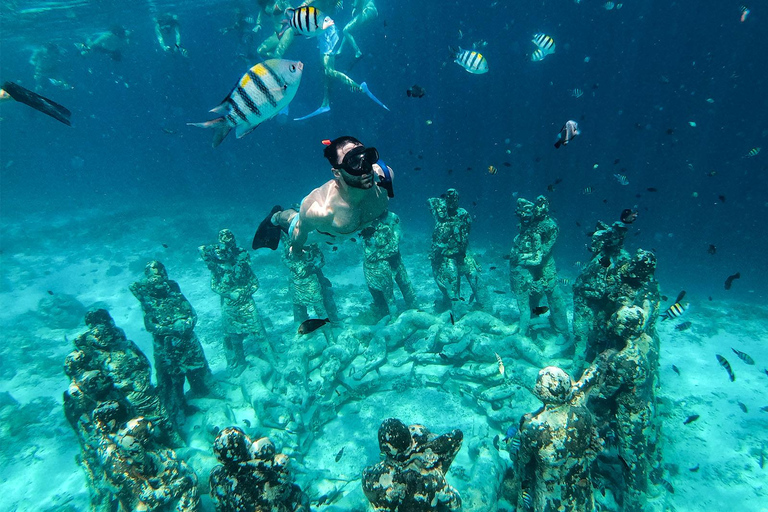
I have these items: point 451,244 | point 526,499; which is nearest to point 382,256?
point 451,244

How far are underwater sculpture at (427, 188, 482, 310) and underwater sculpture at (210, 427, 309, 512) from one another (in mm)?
6475

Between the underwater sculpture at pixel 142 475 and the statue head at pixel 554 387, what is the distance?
436cm

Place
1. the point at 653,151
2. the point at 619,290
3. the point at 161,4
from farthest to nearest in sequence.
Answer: the point at 653,151 < the point at 161,4 < the point at 619,290

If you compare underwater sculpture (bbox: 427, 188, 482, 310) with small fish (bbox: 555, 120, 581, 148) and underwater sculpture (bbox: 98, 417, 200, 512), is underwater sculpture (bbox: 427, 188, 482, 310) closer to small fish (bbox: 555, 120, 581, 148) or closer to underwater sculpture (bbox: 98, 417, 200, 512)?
small fish (bbox: 555, 120, 581, 148)

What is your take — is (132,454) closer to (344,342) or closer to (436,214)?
(344,342)

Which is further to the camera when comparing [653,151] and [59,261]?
[653,151]

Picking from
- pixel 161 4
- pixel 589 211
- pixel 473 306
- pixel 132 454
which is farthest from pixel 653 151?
pixel 161 4

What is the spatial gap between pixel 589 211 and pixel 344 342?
28.8m

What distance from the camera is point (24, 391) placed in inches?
394

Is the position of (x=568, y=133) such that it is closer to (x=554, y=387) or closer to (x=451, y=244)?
(x=451, y=244)

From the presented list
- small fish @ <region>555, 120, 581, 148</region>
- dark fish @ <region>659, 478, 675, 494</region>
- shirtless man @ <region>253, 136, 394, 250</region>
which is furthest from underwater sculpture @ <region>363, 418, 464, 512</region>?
small fish @ <region>555, 120, 581, 148</region>

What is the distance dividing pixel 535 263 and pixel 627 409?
4406 mm

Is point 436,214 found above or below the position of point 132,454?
above

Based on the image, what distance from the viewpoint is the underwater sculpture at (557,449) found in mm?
3381
